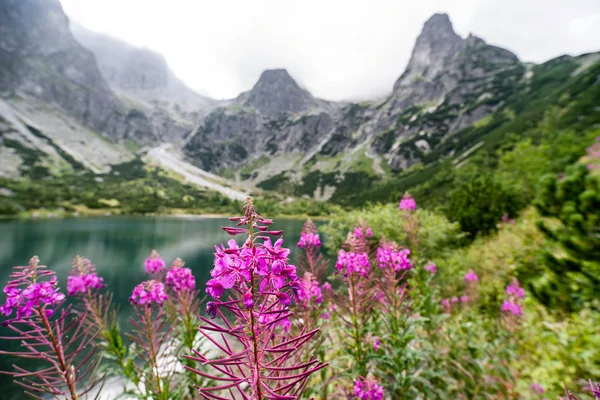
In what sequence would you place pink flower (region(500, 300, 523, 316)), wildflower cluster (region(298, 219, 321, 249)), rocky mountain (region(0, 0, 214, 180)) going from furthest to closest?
rocky mountain (region(0, 0, 214, 180))
pink flower (region(500, 300, 523, 316))
wildflower cluster (region(298, 219, 321, 249))

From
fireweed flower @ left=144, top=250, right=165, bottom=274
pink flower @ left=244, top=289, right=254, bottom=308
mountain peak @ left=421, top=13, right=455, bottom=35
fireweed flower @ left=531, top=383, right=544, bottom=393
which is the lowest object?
fireweed flower @ left=531, top=383, right=544, bottom=393

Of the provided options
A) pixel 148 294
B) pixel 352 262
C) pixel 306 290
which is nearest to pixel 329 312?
pixel 306 290

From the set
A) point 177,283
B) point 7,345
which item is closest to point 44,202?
point 7,345

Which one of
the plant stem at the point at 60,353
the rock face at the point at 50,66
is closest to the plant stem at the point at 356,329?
A: the plant stem at the point at 60,353

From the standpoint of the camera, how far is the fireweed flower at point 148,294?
13.8 feet

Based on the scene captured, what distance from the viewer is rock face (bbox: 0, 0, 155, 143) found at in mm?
157125

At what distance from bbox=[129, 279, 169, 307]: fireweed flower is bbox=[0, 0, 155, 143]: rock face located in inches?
8968

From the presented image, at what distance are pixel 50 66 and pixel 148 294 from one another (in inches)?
10391

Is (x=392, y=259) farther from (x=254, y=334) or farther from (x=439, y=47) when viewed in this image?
(x=439, y=47)

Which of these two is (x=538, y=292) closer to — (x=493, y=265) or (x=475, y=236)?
(x=493, y=265)

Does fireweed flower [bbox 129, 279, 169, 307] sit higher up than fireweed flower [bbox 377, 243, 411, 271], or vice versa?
fireweed flower [bbox 377, 243, 411, 271]

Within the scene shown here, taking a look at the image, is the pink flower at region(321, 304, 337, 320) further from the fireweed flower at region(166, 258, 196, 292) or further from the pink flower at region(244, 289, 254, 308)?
the pink flower at region(244, 289, 254, 308)

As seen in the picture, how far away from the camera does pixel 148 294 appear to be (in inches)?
167

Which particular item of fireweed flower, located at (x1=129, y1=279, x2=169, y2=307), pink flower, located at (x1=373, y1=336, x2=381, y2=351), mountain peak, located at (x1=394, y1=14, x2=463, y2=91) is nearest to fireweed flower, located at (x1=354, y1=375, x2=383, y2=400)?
pink flower, located at (x1=373, y1=336, x2=381, y2=351)
